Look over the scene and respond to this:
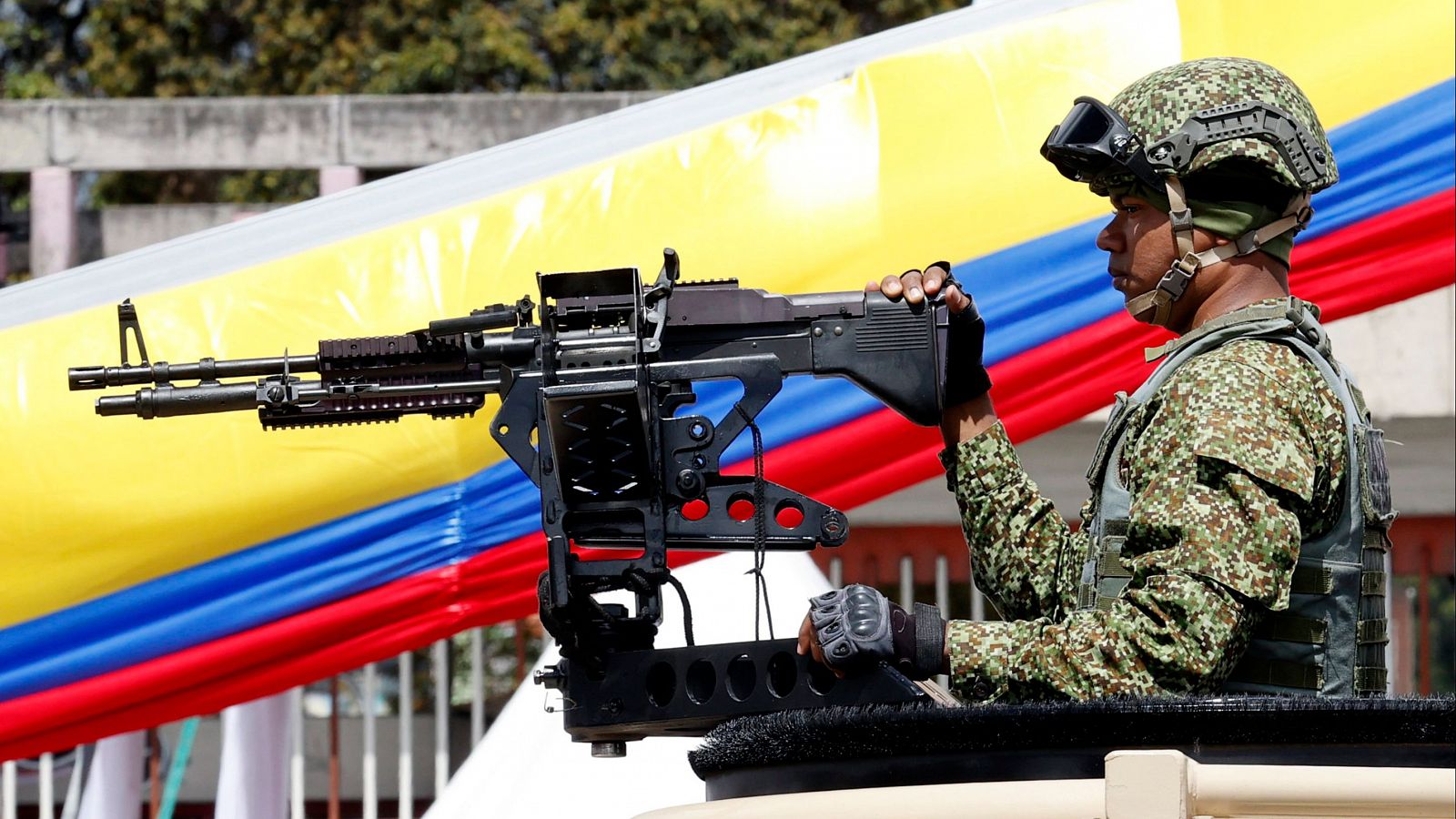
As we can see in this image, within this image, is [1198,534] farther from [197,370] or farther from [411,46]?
[411,46]

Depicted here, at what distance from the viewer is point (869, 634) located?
2.39 m

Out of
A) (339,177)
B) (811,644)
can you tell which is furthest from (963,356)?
(339,177)

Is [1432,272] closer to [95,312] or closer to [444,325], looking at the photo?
[444,325]

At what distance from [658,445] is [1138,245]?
719 millimetres

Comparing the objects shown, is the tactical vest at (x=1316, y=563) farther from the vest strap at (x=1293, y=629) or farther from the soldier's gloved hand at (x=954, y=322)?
the soldier's gloved hand at (x=954, y=322)

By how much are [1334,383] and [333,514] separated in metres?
2.66

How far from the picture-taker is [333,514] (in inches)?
177

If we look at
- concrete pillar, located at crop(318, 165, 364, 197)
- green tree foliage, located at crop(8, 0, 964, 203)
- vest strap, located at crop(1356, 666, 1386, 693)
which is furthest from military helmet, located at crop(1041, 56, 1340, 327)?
green tree foliage, located at crop(8, 0, 964, 203)

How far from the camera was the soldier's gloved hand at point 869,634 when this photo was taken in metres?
2.39

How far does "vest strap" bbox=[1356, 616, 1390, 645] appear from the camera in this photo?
2467 millimetres

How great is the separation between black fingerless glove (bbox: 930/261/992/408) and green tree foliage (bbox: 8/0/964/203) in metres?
14.0

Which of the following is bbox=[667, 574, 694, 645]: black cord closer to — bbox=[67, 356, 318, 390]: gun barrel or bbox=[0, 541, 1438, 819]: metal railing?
bbox=[67, 356, 318, 390]: gun barrel

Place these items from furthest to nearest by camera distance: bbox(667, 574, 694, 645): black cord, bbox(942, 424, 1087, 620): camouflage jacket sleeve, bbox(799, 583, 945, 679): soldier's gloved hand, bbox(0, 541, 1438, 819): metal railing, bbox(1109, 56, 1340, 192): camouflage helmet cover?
bbox(0, 541, 1438, 819): metal railing
bbox(942, 424, 1087, 620): camouflage jacket sleeve
bbox(667, 574, 694, 645): black cord
bbox(1109, 56, 1340, 192): camouflage helmet cover
bbox(799, 583, 945, 679): soldier's gloved hand

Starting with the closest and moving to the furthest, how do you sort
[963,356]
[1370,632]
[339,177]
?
[1370,632] < [963,356] < [339,177]
